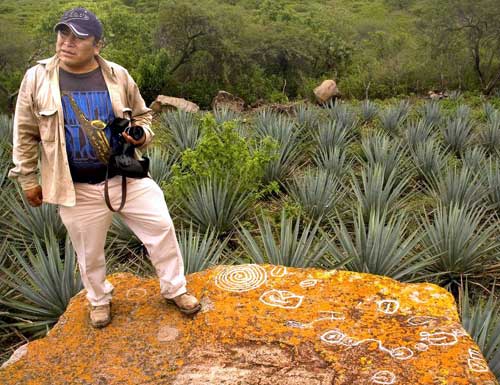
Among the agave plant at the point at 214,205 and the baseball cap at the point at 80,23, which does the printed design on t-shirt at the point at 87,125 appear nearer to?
the baseball cap at the point at 80,23

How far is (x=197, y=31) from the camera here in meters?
17.9

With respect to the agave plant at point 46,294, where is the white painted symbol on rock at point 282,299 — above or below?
above

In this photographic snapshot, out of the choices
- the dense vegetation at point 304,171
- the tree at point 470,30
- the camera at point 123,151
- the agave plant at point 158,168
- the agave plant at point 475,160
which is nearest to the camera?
the camera at point 123,151

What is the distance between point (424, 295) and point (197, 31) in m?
16.8

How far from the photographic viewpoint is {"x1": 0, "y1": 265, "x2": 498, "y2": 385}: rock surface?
2.12 m

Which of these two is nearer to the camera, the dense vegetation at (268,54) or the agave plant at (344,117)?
the agave plant at (344,117)

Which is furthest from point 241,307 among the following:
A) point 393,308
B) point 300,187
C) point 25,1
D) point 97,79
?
point 25,1

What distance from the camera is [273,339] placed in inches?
92.2

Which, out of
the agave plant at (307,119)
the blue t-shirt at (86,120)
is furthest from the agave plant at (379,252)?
the agave plant at (307,119)

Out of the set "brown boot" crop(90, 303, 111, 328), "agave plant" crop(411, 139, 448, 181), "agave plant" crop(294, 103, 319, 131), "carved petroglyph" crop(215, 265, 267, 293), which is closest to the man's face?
"brown boot" crop(90, 303, 111, 328)

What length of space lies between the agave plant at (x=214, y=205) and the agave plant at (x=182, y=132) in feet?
6.21

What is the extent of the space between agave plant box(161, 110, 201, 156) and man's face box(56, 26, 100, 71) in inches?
164

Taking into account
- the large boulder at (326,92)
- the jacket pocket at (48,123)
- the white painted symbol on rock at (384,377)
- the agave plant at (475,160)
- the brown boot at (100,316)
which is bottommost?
the large boulder at (326,92)

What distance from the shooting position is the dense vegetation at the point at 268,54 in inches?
623
